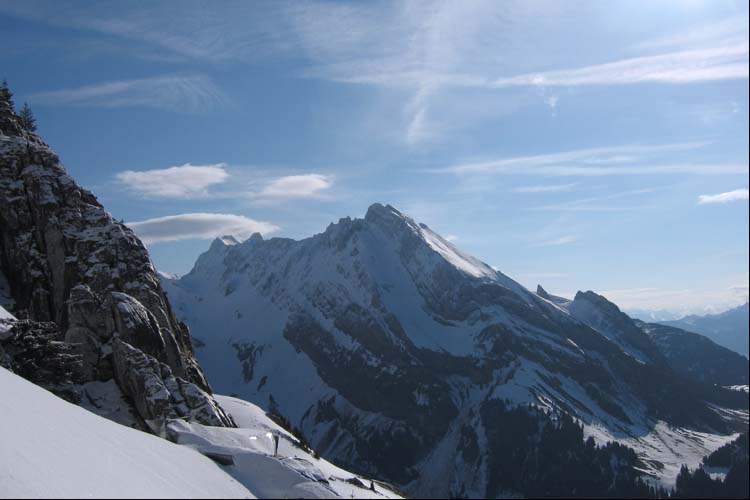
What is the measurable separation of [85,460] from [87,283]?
1712 inches

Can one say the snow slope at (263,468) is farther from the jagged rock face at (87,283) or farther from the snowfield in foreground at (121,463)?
the jagged rock face at (87,283)

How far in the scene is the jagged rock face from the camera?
151 ft

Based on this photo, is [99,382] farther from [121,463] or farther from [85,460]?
[85,460]

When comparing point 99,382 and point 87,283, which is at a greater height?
point 87,283

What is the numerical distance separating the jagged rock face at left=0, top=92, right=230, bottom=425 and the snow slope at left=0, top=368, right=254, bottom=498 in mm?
18904

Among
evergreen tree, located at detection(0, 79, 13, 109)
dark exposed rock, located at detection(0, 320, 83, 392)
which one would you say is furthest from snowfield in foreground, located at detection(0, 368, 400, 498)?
evergreen tree, located at detection(0, 79, 13, 109)

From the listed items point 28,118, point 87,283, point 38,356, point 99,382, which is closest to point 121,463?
point 38,356

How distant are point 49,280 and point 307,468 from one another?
4833 centimetres

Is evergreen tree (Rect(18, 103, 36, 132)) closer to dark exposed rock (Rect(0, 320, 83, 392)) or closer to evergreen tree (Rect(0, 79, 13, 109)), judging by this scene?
evergreen tree (Rect(0, 79, 13, 109))

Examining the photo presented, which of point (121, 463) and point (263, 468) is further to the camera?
point (263, 468)

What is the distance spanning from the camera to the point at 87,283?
5953 cm

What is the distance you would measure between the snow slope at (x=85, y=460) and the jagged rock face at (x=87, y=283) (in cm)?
1890

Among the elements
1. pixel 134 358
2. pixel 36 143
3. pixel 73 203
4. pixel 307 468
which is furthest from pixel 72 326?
pixel 36 143

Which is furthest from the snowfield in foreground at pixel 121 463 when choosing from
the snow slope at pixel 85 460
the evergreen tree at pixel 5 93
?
the evergreen tree at pixel 5 93
